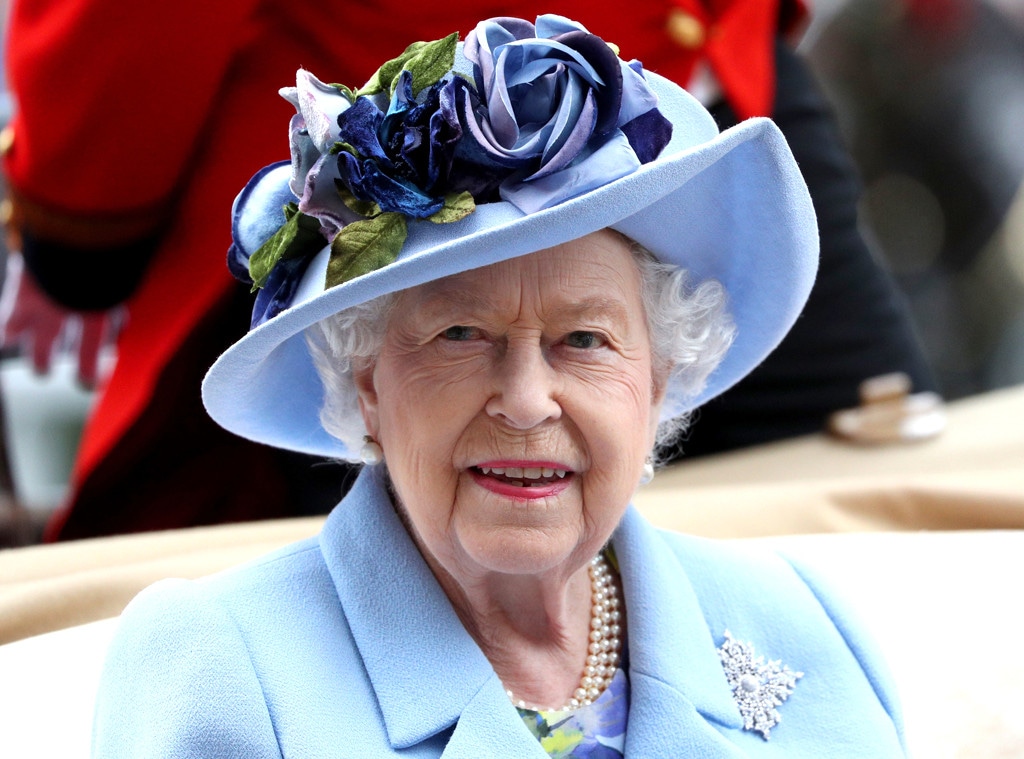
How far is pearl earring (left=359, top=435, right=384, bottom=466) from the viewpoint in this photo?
61.8 inches

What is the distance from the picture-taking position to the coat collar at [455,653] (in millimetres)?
1448

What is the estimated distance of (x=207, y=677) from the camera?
1.36 metres

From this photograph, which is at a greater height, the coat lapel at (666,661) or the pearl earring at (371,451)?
the pearl earring at (371,451)

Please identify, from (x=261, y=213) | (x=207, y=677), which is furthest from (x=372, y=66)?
(x=207, y=677)

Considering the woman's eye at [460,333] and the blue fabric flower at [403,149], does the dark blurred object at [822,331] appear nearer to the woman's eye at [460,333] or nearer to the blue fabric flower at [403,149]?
the woman's eye at [460,333]

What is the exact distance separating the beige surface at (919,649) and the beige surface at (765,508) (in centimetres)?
14

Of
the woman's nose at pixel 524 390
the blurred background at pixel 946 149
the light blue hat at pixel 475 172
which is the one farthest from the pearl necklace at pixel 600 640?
the blurred background at pixel 946 149

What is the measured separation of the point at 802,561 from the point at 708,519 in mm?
Result: 445

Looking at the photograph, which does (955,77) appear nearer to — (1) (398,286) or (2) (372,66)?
(2) (372,66)

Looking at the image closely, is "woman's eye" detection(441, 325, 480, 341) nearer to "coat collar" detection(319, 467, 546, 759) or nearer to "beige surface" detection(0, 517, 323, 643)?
"coat collar" detection(319, 467, 546, 759)

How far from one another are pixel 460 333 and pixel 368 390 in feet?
0.57

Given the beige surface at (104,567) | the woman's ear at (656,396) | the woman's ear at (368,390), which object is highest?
the woman's ear at (656,396)

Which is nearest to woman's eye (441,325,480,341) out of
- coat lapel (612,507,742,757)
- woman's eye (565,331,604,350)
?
woman's eye (565,331,604,350)

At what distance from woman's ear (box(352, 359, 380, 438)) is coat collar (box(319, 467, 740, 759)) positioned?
95mm
